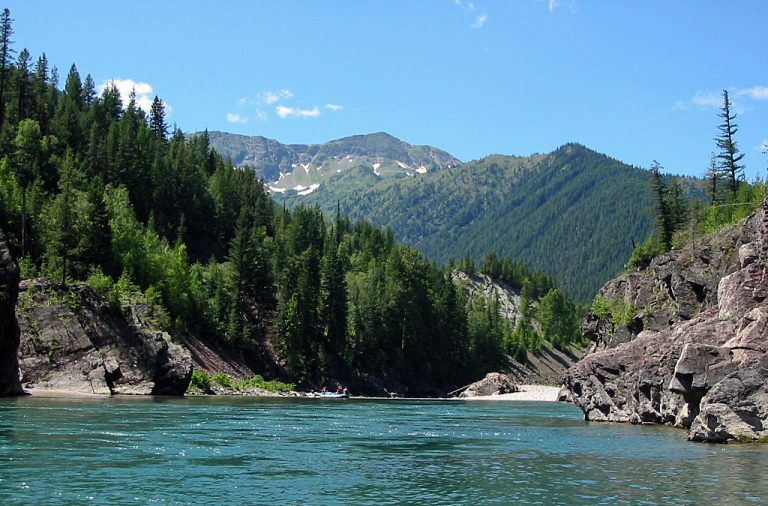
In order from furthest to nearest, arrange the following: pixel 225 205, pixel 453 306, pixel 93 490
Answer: pixel 453 306 < pixel 225 205 < pixel 93 490

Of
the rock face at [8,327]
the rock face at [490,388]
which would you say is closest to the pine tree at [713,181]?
the rock face at [490,388]

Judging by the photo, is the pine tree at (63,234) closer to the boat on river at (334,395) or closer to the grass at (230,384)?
the grass at (230,384)

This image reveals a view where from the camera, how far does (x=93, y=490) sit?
2686 cm

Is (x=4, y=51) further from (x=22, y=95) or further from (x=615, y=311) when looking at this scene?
(x=615, y=311)

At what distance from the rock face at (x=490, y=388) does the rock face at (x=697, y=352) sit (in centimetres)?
4506

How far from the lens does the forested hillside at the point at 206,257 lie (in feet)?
339

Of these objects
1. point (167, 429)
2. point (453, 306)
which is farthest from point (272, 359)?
point (167, 429)

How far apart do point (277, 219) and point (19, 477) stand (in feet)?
500

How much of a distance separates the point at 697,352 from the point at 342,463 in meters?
23.1

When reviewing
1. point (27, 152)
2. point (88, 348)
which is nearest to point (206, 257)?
point (27, 152)

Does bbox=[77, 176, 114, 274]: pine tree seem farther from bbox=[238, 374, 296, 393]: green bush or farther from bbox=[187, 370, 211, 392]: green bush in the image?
bbox=[238, 374, 296, 393]: green bush

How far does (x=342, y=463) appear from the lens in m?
36.2

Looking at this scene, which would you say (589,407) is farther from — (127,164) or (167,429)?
(127,164)

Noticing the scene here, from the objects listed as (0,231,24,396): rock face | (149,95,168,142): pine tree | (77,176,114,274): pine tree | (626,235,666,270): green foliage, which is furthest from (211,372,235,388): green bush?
(149,95,168,142): pine tree
